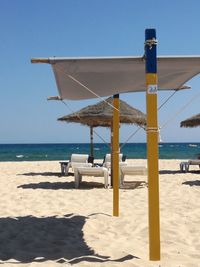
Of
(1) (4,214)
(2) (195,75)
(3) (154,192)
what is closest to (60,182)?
A: (1) (4,214)

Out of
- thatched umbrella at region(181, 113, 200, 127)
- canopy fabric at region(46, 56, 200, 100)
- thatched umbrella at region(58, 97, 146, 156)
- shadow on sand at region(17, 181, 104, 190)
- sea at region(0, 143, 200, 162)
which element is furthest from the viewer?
sea at region(0, 143, 200, 162)

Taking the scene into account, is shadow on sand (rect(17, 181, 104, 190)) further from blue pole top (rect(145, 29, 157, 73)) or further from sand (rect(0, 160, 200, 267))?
blue pole top (rect(145, 29, 157, 73))

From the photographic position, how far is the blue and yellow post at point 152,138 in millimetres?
3861

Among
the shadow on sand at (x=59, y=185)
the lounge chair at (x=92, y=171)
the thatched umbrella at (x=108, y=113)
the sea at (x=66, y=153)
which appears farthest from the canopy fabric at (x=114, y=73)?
the sea at (x=66, y=153)

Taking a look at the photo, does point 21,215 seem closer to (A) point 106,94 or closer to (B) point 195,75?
(A) point 106,94

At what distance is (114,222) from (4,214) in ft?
5.67

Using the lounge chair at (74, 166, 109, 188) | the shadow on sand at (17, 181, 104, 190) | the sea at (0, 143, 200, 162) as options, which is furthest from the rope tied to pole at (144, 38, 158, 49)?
the sea at (0, 143, 200, 162)

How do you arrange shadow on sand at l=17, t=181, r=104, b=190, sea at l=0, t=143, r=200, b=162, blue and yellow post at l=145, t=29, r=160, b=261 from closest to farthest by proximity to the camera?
blue and yellow post at l=145, t=29, r=160, b=261
shadow on sand at l=17, t=181, r=104, b=190
sea at l=0, t=143, r=200, b=162

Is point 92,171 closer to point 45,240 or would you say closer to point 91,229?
point 91,229

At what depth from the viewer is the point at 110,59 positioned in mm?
4180

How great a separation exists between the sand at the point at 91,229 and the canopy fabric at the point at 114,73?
66.7 inches

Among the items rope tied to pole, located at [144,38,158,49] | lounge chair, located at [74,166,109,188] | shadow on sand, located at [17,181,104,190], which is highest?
rope tied to pole, located at [144,38,158,49]

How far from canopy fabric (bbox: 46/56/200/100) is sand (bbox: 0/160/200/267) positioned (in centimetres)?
169

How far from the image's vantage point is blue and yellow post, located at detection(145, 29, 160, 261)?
12.7 feet
